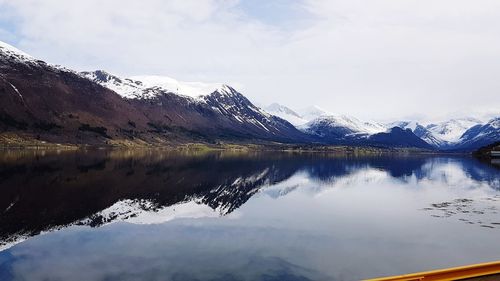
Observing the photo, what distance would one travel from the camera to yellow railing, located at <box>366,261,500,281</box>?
21.7m

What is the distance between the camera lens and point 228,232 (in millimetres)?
49844

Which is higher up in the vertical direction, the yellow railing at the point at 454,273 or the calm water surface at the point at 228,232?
the yellow railing at the point at 454,273

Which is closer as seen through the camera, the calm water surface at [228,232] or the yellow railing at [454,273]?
the yellow railing at [454,273]

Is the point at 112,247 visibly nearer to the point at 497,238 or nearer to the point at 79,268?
the point at 79,268

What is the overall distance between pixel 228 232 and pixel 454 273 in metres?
29.8

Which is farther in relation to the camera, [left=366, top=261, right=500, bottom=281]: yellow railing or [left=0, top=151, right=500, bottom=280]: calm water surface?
[left=0, top=151, right=500, bottom=280]: calm water surface

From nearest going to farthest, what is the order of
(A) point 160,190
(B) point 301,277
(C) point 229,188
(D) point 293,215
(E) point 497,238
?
(B) point 301,277 → (E) point 497,238 → (D) point 293,215 → (A) point 160,190 → (C) point 229,188

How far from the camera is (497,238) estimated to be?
161ft

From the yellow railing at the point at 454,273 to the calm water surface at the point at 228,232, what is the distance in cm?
1103

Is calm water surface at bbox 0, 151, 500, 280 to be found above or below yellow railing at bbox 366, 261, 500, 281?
below

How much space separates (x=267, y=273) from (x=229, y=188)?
6264cm

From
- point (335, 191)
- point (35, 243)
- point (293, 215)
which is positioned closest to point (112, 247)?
point (35, 243)

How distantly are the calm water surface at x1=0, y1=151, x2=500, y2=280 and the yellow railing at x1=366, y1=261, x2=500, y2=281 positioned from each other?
1103 cm

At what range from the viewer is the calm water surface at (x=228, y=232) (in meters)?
34.8
